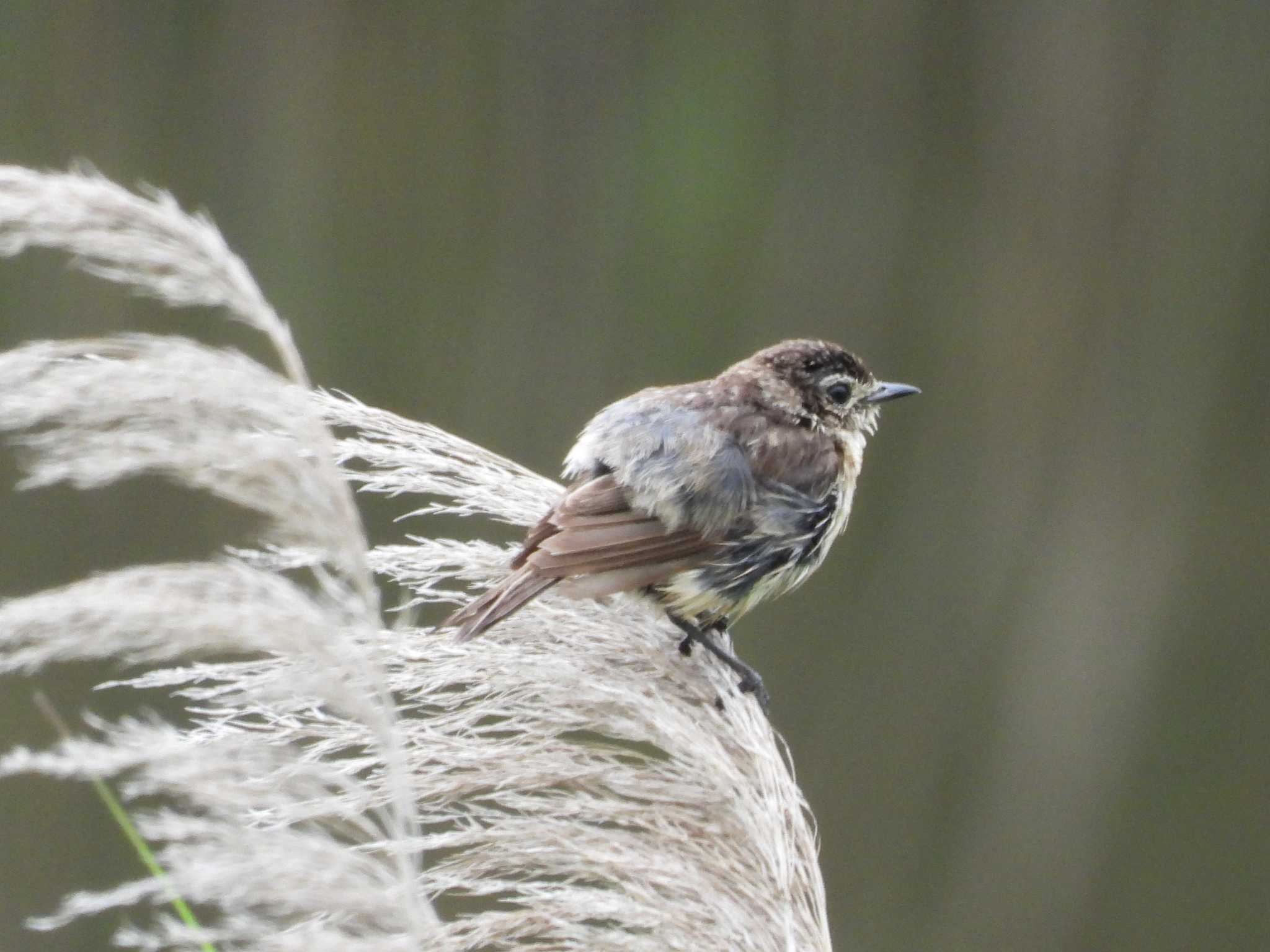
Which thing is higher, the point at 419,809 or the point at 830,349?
the point at 830,349

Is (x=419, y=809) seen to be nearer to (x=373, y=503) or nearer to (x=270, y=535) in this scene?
(x=270, y=535)

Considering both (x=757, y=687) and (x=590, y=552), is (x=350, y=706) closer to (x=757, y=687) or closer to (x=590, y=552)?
(x=590, y=552)

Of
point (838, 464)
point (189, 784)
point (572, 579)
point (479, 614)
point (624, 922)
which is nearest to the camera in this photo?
point (189, 784)

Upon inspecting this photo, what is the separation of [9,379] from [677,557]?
174 centimetres

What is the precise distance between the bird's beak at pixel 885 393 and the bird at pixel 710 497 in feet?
0.06

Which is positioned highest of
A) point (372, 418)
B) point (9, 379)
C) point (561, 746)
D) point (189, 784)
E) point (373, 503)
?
point (9, 379)

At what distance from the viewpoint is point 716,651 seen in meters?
2.81

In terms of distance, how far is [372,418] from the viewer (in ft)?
7.77

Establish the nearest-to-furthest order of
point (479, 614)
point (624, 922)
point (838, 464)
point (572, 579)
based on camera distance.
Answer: point (624, 922)
point (479, 614)
point (572, 579)
point (838, 464)

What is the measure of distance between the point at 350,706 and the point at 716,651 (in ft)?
4.54

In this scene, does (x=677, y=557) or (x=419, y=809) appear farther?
(x=677, y=557)

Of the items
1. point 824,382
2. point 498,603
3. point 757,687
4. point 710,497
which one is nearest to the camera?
point 498,603

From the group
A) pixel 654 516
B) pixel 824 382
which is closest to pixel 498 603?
pixel 654 516

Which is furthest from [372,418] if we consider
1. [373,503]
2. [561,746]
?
[373,503]
